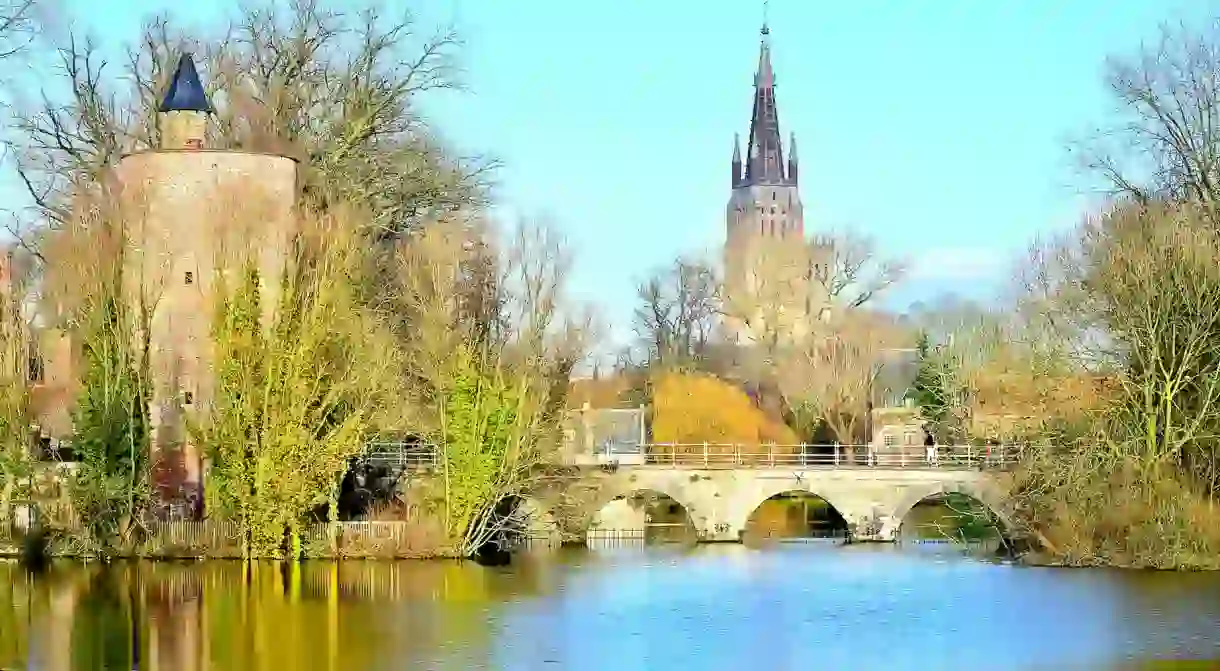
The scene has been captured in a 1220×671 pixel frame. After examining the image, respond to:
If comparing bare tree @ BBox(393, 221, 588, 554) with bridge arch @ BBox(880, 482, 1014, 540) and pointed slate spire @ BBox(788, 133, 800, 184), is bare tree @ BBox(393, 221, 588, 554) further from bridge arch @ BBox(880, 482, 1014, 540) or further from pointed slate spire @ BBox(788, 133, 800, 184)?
pointed slate spire @ BBox(788, 133, 800, 184)

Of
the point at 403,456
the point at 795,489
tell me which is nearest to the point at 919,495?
the point at 795,489

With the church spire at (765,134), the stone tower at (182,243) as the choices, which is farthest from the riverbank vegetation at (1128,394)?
the church spire at (765,134)

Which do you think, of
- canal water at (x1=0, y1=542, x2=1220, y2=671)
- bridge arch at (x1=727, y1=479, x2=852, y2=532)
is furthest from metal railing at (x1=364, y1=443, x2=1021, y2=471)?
canal water at (x1=0, y1=542, x2=1220, y2=671)

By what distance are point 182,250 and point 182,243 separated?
12 centimetres

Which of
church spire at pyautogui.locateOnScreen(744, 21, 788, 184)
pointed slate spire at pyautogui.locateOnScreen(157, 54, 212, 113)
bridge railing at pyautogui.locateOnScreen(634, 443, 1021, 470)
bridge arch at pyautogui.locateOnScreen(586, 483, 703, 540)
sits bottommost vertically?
bridge arch at pyautogui.locateOnScreen(586, 483, 703, 540)

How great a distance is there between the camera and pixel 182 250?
33312 mm

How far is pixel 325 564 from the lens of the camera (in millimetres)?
29656

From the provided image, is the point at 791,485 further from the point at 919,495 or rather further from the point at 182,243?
the point at 182,243

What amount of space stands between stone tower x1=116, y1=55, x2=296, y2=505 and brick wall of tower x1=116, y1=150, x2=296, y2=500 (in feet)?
0.05

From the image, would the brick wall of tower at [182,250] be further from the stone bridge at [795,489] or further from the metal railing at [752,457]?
the stone bridge at [795,489]

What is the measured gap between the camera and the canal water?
2022 centimetres

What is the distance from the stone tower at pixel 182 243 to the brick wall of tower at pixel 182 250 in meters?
0.02

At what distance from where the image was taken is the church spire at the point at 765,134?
87438mm

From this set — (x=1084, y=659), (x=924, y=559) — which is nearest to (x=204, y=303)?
(x=924, y=559)
